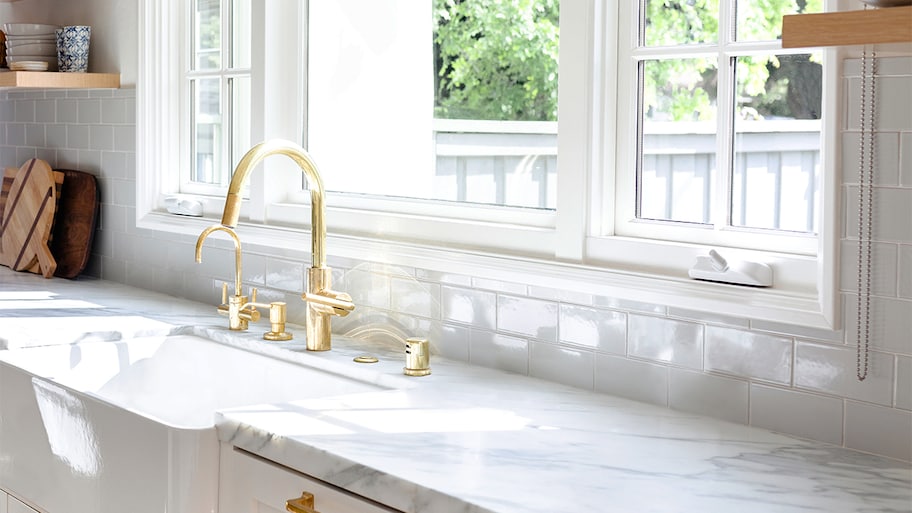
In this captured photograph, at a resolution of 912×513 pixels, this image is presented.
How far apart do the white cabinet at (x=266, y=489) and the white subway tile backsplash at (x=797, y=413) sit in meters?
0.64

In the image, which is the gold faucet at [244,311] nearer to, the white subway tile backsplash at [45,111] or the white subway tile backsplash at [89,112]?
the white subway tile backsplash at [89,112]

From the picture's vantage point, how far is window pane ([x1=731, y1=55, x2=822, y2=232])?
5.77 ft

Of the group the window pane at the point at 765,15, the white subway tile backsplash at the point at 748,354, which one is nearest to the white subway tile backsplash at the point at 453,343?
the white subway tile backsplash at the point at 748,354

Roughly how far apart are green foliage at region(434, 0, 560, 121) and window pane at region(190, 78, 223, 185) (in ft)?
2.25

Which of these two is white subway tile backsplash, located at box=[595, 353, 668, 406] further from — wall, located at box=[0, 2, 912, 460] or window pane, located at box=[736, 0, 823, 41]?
window pane, located at box=[736, 0, 823, 41]

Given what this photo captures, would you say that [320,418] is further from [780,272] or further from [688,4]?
[688,4]

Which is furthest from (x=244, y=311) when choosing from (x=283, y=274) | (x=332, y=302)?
(x=332, y=302)

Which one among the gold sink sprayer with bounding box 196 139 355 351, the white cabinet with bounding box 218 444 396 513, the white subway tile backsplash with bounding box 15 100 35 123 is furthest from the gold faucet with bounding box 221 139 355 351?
the white subway tile backsplash with bounding box 15 100 35 123

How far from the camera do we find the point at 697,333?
182cm

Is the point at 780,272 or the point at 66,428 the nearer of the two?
the point at 780,272

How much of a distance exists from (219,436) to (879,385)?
101 centimetres

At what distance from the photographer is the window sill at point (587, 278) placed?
1.67 metres

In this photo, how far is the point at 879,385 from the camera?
5.19 ft

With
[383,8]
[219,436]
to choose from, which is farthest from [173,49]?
[219,436]
